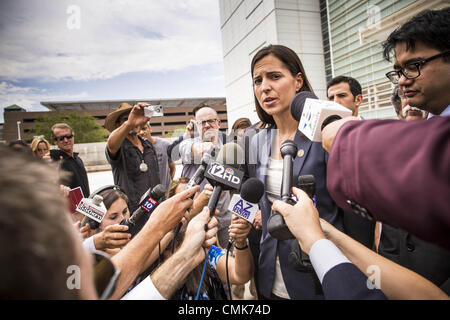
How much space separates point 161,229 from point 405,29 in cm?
168

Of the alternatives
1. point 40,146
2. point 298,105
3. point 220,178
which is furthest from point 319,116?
point 40,146

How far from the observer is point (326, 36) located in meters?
12.6

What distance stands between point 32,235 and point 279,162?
1284 millimetres

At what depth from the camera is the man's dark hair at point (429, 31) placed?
3.96ft

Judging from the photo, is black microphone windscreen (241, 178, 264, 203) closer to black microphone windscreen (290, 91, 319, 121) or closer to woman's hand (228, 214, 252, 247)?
woman's hand (228, 214, 252, 247)

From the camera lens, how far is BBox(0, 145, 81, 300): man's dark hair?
352 millimetres

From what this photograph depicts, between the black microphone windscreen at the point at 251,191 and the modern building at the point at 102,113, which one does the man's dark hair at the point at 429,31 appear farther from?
the modern building at the point at 102,113

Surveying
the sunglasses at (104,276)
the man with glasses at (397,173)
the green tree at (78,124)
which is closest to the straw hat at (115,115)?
the sunglasses at (104,276)

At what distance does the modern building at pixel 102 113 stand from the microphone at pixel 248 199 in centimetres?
4128

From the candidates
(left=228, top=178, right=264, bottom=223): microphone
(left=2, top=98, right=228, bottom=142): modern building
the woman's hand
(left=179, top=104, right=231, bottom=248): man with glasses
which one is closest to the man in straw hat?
(left=179, top=104, right=231, bottom=248): man with glasses

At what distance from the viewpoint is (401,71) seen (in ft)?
4.34

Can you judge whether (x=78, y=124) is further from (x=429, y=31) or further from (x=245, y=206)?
(x=429, y=31)
